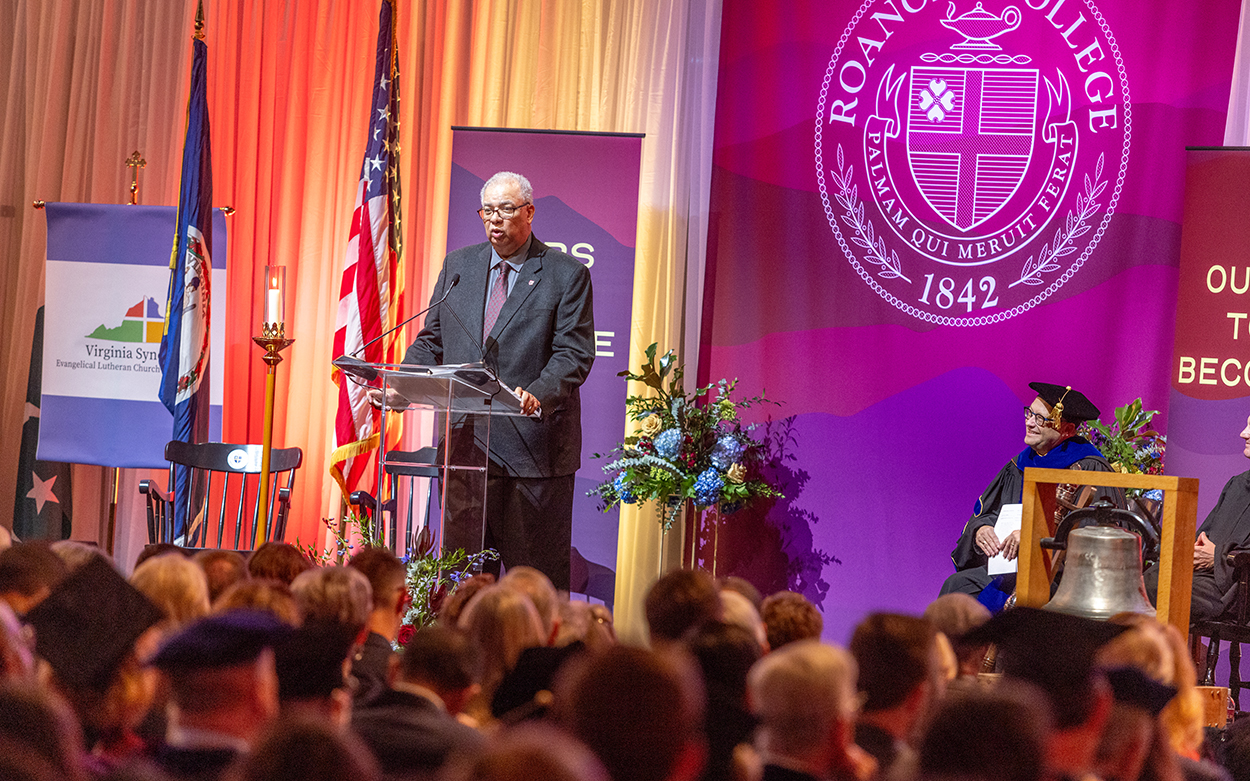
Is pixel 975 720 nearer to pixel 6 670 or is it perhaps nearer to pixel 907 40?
pixel 6 670

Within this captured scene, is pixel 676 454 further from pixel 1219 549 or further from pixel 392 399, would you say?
pixel 1219 549

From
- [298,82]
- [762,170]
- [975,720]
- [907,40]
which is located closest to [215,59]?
[298,82]

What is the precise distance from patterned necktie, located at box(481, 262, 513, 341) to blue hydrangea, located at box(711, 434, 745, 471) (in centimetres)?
176

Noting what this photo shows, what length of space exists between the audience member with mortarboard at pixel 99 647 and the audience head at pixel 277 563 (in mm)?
991

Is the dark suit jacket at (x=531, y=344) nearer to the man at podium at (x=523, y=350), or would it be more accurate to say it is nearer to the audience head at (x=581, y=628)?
the man at podium at (x=523, y=350)

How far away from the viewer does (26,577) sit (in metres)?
2.58

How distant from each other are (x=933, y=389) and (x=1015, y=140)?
54.0 inches

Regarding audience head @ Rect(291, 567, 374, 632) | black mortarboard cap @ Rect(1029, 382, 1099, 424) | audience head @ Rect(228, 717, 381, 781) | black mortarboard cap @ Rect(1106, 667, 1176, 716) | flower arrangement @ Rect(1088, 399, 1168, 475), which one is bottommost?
audience head @ Rect(291, 567, 374, 632)

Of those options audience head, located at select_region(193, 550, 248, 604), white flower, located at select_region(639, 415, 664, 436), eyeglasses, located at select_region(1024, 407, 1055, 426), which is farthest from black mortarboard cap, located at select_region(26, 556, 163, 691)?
eyeglasses, located at select_region(1024, 407, 1055, 426)

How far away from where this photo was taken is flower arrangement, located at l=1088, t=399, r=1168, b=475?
18.2 feet

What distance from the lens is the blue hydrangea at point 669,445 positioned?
5.93 metres

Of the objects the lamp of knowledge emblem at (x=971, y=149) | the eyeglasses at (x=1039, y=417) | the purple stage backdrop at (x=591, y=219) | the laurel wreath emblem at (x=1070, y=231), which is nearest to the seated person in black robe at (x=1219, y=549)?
the eyeglasses at (x=1039, y=417)

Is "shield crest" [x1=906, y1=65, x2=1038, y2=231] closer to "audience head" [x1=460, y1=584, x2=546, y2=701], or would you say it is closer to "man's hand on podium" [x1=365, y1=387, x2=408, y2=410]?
"man's hand on podium" [x1=365, y1=387, x2=408, y2=410]

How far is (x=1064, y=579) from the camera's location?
3.00m
